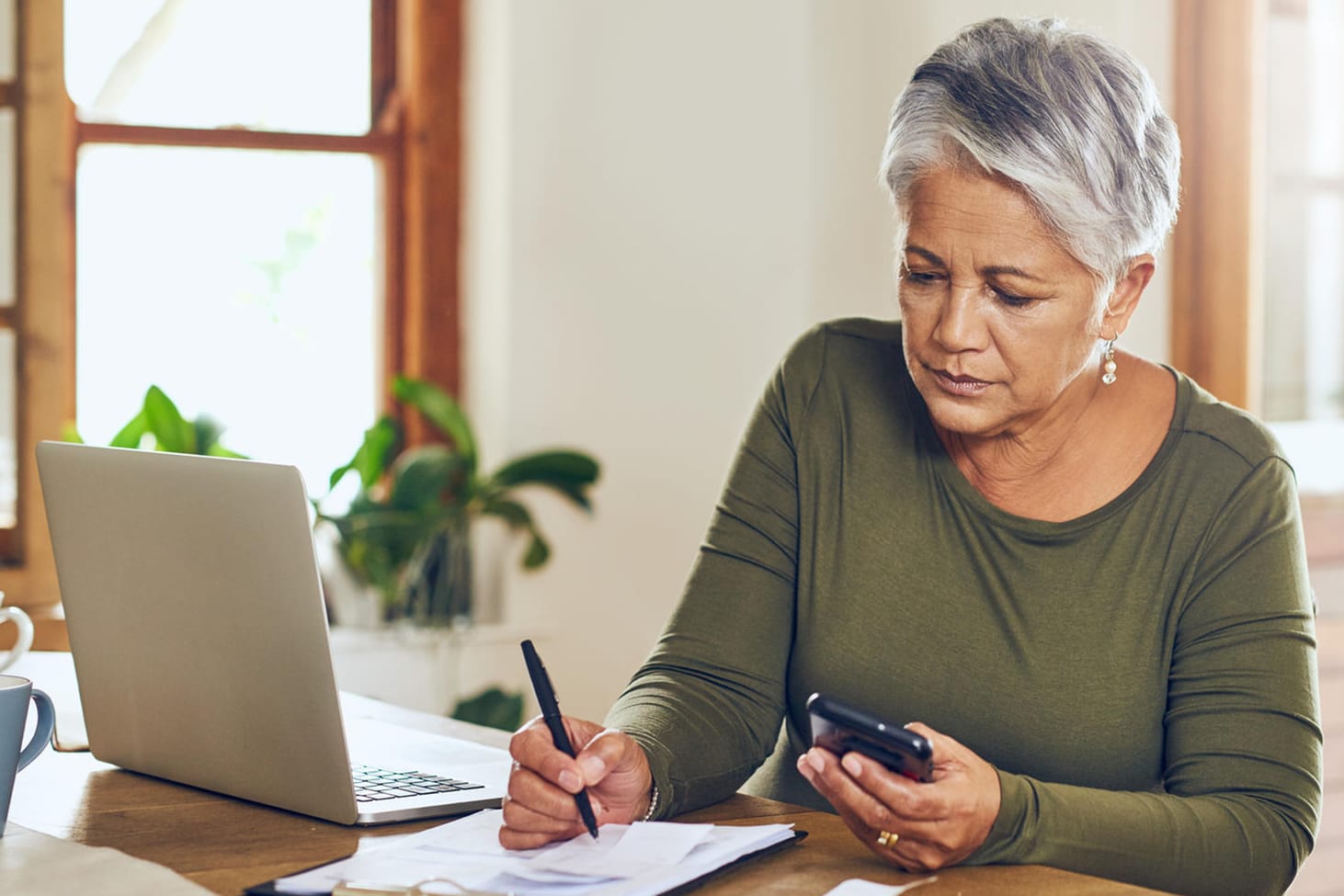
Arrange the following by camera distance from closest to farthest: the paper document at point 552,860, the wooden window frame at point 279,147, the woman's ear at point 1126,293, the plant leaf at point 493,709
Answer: the paper document at point 552,860, the woman's ear at point 1126,293, the wooden window frame at point 279,147, the plant leaf at point 493,709

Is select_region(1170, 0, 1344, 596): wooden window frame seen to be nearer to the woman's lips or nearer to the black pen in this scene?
the woman's lips

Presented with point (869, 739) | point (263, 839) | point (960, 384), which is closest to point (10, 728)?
point (263, 839)

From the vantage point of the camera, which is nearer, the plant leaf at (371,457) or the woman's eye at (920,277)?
the woman's eye at (920,277)

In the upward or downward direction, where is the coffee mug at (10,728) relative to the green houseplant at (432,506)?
upward

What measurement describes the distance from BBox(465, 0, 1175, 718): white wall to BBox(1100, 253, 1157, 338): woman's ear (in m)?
1.62

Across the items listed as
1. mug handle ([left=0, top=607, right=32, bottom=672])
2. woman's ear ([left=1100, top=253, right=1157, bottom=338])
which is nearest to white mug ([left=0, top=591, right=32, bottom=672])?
mug handle ([left=0, top=607, right=32, bottom=672])

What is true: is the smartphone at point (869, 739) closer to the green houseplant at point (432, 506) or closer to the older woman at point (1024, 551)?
the older woman at point (1024, 551)

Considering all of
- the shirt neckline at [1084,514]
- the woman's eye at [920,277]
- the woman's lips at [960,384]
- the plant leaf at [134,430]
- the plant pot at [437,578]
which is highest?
the woman's eye at [920,277]

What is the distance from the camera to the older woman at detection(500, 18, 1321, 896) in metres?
1.33

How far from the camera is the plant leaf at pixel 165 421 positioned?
2.86m

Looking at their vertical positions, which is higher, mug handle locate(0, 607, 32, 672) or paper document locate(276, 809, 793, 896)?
mug handle locate(0, 607, 32, 672)

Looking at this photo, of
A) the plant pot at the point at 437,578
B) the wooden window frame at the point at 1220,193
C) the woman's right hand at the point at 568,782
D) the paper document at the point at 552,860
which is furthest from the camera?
the plant pot at the point at 437,578

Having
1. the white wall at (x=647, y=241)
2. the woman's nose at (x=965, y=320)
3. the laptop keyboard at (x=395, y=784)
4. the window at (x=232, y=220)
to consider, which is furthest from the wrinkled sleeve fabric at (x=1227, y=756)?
the window at (x=232, y=220)

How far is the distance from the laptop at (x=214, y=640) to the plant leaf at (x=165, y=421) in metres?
1.55
